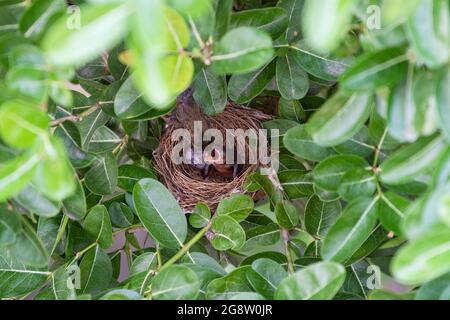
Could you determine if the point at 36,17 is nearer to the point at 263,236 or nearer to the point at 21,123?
the point at 21,123

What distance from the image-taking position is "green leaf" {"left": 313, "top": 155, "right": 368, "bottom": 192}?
0.56 meters

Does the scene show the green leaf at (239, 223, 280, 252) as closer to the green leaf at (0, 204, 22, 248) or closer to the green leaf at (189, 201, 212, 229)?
the green leaf at (189, 201, 212, 229)

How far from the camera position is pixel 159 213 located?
0.70 m

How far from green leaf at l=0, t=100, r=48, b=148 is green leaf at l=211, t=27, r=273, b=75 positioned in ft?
0.54

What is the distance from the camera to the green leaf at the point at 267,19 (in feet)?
2.05

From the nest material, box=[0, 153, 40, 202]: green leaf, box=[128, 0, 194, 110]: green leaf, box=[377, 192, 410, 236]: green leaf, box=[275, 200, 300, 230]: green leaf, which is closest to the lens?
box=[128, 0, 194, 110]: green leaf

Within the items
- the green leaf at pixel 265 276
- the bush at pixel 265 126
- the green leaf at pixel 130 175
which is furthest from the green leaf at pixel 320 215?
the green leaf at pixel 130 175

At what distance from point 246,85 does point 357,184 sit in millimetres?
238

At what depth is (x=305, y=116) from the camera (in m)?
0.81

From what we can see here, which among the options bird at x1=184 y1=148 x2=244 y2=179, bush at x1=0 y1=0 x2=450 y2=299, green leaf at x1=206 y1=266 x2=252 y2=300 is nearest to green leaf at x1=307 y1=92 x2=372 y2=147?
bush at x1=0 y1=0 x2=450 y2=299
